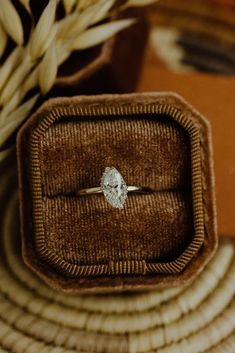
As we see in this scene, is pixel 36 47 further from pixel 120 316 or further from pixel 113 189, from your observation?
pixel 120 316

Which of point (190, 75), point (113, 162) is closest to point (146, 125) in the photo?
point (113, 162)

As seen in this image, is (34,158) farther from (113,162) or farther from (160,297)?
(160,297)

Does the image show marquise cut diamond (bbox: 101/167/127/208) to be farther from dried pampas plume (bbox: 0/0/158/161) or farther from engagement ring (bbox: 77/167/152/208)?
dried pampas plume (bbox: 0/0/158/161)

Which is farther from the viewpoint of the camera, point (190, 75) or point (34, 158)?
point (190, 75)

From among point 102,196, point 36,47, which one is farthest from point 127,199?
point 36,47

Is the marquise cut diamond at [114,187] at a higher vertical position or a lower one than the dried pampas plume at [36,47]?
lower

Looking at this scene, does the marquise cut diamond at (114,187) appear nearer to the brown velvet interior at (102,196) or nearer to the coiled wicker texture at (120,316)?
the brown velvet interior at (102,196)

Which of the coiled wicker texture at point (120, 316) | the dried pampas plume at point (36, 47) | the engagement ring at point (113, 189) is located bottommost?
the coiled wicker texture at point (120, 316)

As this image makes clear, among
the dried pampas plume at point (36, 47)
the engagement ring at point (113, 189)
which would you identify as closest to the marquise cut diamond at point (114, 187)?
the engagement ring at point (113, 189)
